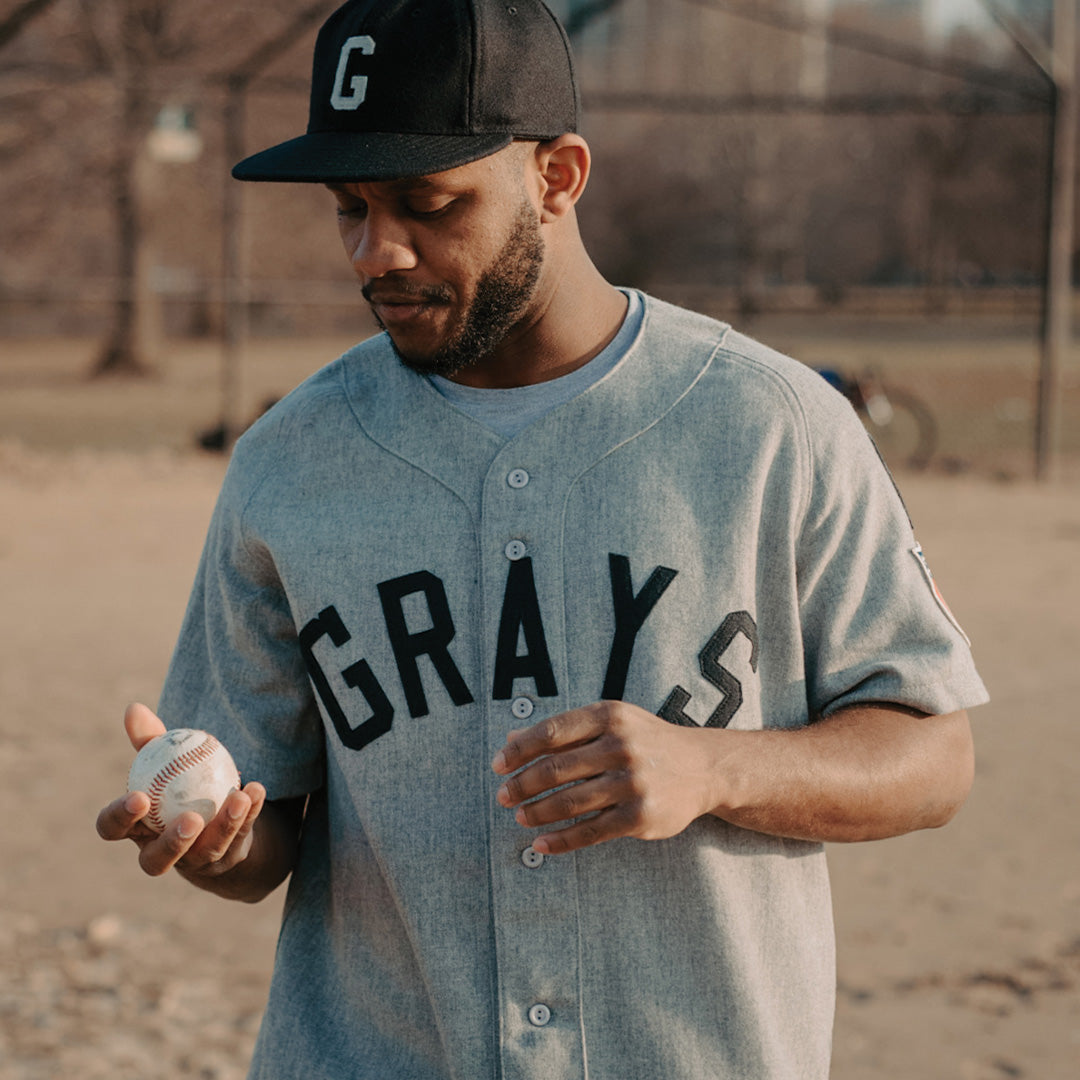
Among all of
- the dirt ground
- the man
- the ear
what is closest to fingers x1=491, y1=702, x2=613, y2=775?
the man

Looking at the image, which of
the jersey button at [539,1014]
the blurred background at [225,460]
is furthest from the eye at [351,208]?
the blurred background at [225,460]

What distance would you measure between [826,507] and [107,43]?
1991cm

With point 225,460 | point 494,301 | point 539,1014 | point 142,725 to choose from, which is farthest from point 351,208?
point 225,460

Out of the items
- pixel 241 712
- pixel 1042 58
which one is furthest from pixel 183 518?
pixel 241 712

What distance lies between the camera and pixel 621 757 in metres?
1.51

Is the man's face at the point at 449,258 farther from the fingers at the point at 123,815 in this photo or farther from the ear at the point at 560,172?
the fingers at the point at 123,815

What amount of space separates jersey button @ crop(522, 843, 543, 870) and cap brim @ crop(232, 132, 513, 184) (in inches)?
29.7

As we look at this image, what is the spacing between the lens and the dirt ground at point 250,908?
12.5ft

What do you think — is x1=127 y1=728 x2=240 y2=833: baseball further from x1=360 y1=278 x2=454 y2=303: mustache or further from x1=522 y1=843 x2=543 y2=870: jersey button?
x1=360 y1=278 x2=454 y2=303: mustache

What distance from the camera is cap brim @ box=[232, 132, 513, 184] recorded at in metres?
1.71

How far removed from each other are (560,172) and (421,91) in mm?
210

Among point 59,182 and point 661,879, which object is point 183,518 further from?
point 59,182

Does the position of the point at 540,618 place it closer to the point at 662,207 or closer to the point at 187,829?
the point at 187,829

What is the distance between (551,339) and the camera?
187 cm
